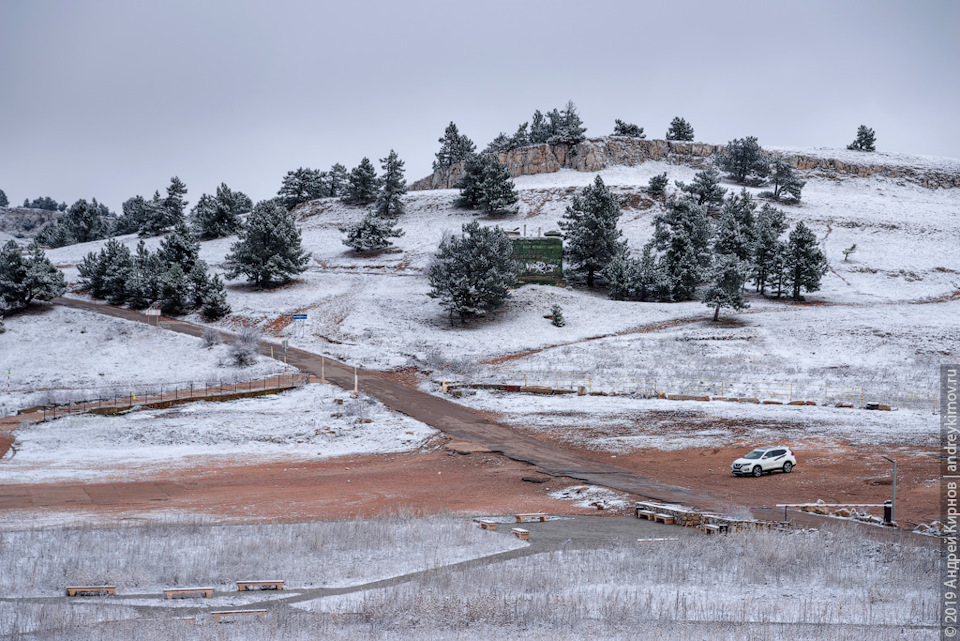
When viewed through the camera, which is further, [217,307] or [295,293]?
[295,293]

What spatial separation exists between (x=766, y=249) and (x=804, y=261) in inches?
165

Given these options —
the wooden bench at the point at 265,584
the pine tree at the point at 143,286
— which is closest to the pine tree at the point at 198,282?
the pine tree at the point at 143,286

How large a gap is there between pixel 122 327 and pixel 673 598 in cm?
6165

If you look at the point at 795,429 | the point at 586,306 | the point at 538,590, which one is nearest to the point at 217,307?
the point at 586,306

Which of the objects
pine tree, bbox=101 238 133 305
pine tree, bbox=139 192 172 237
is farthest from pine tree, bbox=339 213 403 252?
pine tree, bbox=139 192 172 237

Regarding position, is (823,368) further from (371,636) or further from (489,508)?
(371,636)

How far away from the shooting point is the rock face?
131m

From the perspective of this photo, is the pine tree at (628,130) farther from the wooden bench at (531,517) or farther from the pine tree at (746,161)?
the wooden bench at (531,517)

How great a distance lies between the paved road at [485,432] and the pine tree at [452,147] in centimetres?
9153

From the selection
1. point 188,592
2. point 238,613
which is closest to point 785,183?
point 188,592

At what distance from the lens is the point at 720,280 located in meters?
62.3

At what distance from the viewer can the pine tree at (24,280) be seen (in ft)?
228

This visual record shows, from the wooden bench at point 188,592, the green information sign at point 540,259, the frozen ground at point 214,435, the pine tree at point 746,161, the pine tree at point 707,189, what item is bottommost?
the frozen ground at point 214,435

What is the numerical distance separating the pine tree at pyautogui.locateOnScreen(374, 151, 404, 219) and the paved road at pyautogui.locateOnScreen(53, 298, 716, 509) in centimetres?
5713
